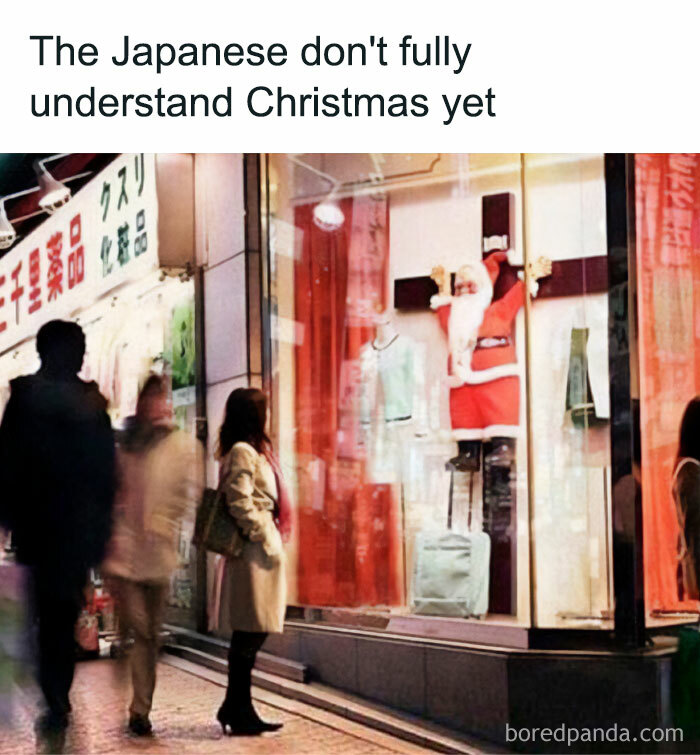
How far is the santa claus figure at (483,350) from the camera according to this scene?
178 inches

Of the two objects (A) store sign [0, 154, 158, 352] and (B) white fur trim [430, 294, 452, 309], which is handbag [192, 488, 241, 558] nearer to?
(A) store sign [0, 154, 158, 352]

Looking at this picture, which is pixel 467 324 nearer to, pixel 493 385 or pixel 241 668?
pixel 493 385

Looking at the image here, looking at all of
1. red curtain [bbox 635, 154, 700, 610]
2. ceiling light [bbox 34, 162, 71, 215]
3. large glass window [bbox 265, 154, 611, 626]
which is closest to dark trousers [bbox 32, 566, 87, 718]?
large glass window [bbox 265, 154, 611, 626]

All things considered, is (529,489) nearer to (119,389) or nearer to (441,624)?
(441,624)

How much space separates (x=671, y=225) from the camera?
177 inches

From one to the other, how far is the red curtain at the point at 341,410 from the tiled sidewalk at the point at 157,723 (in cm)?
57

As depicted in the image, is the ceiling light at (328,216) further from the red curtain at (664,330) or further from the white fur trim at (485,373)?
the red curtain at (664,330)

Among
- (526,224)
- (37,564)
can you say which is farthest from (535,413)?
(37,564)

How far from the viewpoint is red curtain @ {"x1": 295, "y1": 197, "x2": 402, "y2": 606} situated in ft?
14.8

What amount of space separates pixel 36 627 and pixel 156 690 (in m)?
0.46

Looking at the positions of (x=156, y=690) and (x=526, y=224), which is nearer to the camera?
(x=156, y=690)

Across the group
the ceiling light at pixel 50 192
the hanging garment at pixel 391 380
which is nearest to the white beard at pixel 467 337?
the hanging garment at pixel 391 380

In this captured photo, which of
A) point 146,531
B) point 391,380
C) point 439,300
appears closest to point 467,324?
point 439,300
